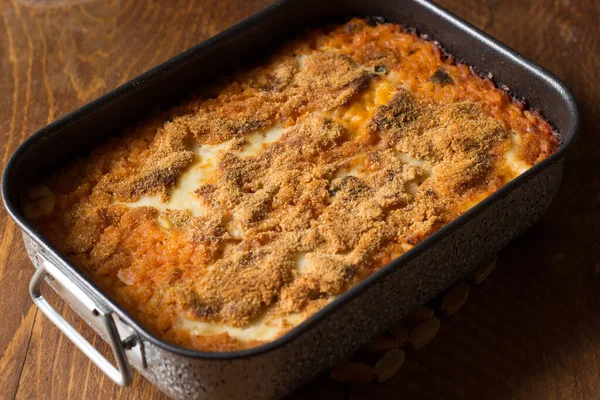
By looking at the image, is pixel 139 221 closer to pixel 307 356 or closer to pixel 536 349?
pixel 307 356

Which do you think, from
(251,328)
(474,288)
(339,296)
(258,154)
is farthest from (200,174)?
(474,288)

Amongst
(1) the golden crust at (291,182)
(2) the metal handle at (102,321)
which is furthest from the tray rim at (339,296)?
(1) the golden crust at (291,182)

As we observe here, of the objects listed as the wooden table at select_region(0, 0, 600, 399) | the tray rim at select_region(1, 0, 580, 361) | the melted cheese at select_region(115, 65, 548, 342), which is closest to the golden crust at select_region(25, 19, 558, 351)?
the melted cheese at select_region(115, 65, 548, 342)

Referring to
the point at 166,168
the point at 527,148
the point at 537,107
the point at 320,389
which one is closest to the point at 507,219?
the point at 527,148

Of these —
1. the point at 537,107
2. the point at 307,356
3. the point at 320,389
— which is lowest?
the point at 320,389

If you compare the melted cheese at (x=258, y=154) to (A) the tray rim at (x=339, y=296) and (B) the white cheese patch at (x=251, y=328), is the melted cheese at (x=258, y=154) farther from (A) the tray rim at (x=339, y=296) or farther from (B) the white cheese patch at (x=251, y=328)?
(A) the tray rim at (x=339, y=296)

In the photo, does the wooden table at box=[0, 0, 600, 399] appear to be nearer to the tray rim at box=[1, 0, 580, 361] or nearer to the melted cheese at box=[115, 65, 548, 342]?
the melted cheese at box=[115, 65, 548, 342]

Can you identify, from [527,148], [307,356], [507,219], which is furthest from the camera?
[527,148]
